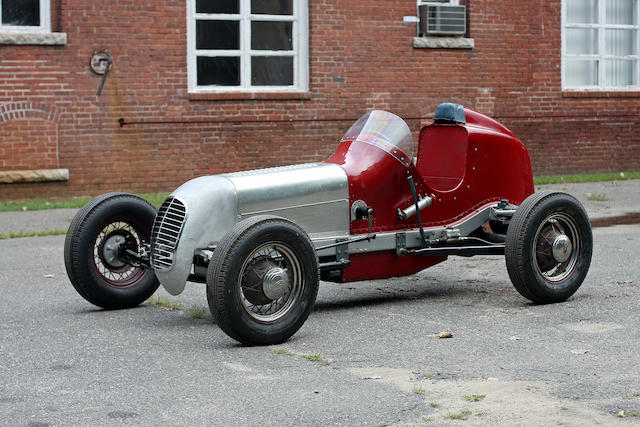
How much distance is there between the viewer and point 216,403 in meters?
4.68

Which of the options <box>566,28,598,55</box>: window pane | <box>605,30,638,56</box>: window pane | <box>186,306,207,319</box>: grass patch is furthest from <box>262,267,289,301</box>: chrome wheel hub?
<box>605,30,638,56</box>: window pane

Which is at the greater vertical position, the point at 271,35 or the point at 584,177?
the point at 271,35

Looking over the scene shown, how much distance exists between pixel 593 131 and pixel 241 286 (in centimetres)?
1308

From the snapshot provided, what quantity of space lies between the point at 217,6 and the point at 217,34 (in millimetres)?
401

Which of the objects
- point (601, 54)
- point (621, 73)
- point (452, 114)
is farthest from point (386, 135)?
point (621, 73)

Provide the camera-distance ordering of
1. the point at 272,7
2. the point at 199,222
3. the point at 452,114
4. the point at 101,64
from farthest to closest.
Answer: the point at 272,7 < the point at 101,64 < the point at 452,114 < the point at 199,222

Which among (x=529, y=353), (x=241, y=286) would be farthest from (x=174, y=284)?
(x=529, y=353)

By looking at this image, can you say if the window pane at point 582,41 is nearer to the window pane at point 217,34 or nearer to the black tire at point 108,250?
the window pane at point 217,34

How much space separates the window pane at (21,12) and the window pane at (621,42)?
31.9 ft

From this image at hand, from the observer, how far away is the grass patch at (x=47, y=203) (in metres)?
13.5

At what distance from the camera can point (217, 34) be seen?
15.3 metres

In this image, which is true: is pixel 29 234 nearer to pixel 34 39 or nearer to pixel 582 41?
pixel 34 39

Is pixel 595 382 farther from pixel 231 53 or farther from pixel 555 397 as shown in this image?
pixel 231 53

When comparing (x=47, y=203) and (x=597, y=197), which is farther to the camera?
(x=597, y=197)
